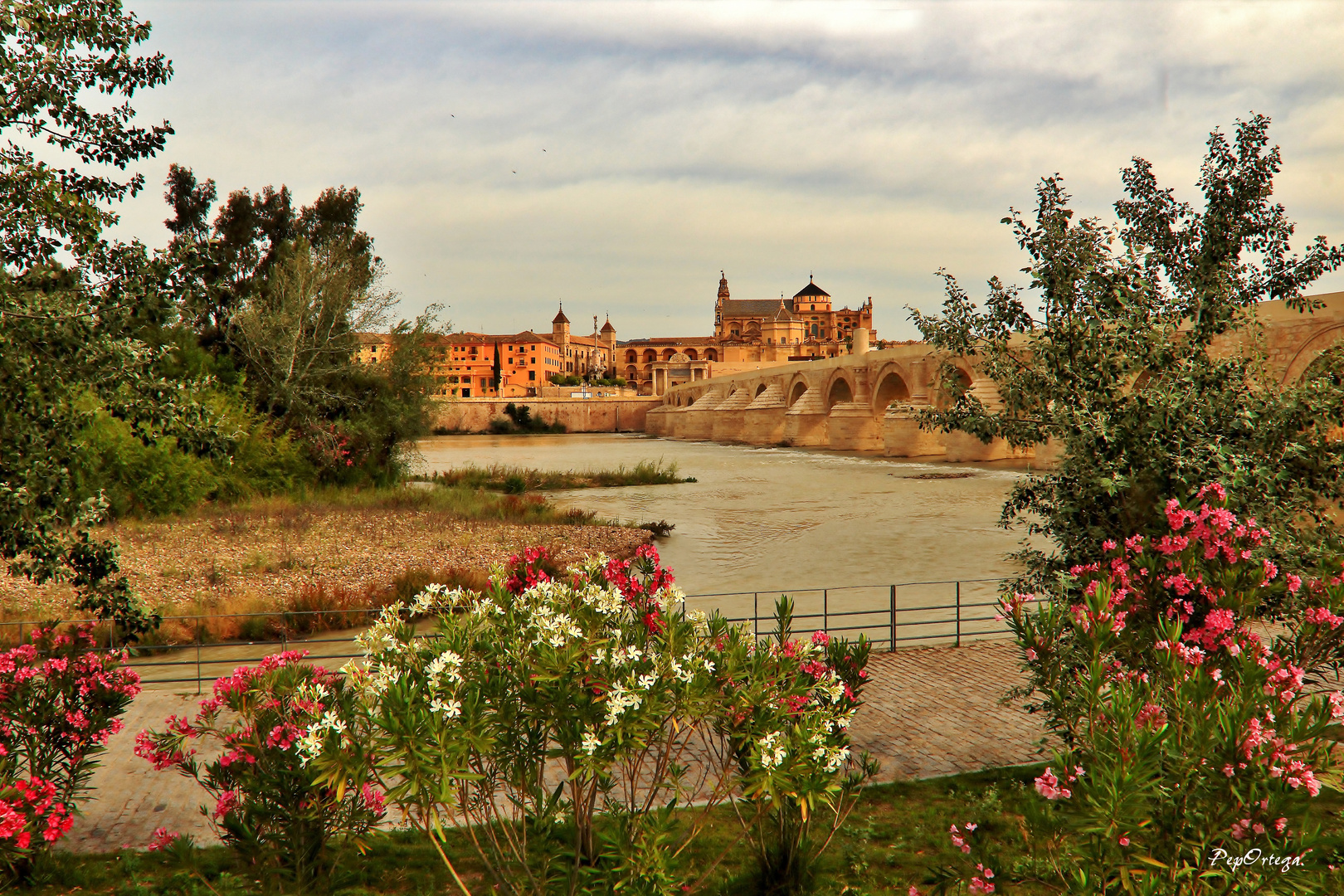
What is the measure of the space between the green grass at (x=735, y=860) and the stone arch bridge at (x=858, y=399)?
15.9 meters

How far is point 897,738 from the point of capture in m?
6.46

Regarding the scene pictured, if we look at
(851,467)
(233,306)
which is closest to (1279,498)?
(233,306)

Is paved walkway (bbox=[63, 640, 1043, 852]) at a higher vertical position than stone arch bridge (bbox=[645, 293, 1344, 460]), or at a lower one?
lower

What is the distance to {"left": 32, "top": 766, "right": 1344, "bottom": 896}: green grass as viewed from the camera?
4.30m

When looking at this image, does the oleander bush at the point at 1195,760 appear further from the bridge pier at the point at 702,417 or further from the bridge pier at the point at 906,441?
the bridge pier at the point at 702,417

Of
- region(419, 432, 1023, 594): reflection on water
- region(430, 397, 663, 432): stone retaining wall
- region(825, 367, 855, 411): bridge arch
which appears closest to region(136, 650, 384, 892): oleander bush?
region(419, 432, 1023, 594): reflection on water

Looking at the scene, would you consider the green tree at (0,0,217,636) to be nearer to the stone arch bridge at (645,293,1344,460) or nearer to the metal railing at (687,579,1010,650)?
the metal railing at (687,579,1010,650)

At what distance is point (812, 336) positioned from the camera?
139000mm

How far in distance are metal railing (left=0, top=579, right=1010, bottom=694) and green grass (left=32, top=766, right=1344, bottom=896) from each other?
3.26 meters

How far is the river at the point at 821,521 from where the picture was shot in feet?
48.5

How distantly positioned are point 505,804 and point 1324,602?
4563mm

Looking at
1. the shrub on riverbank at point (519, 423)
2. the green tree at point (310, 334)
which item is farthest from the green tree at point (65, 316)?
the shrub on riverbank at point (519, 423)

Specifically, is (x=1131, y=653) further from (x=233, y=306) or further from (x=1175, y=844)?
(x=233, y=306)

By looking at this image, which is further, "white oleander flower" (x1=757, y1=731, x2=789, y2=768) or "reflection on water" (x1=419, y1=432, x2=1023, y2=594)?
"reflection on water" (x1=419, y1=432, x2=1023, y2=594)
